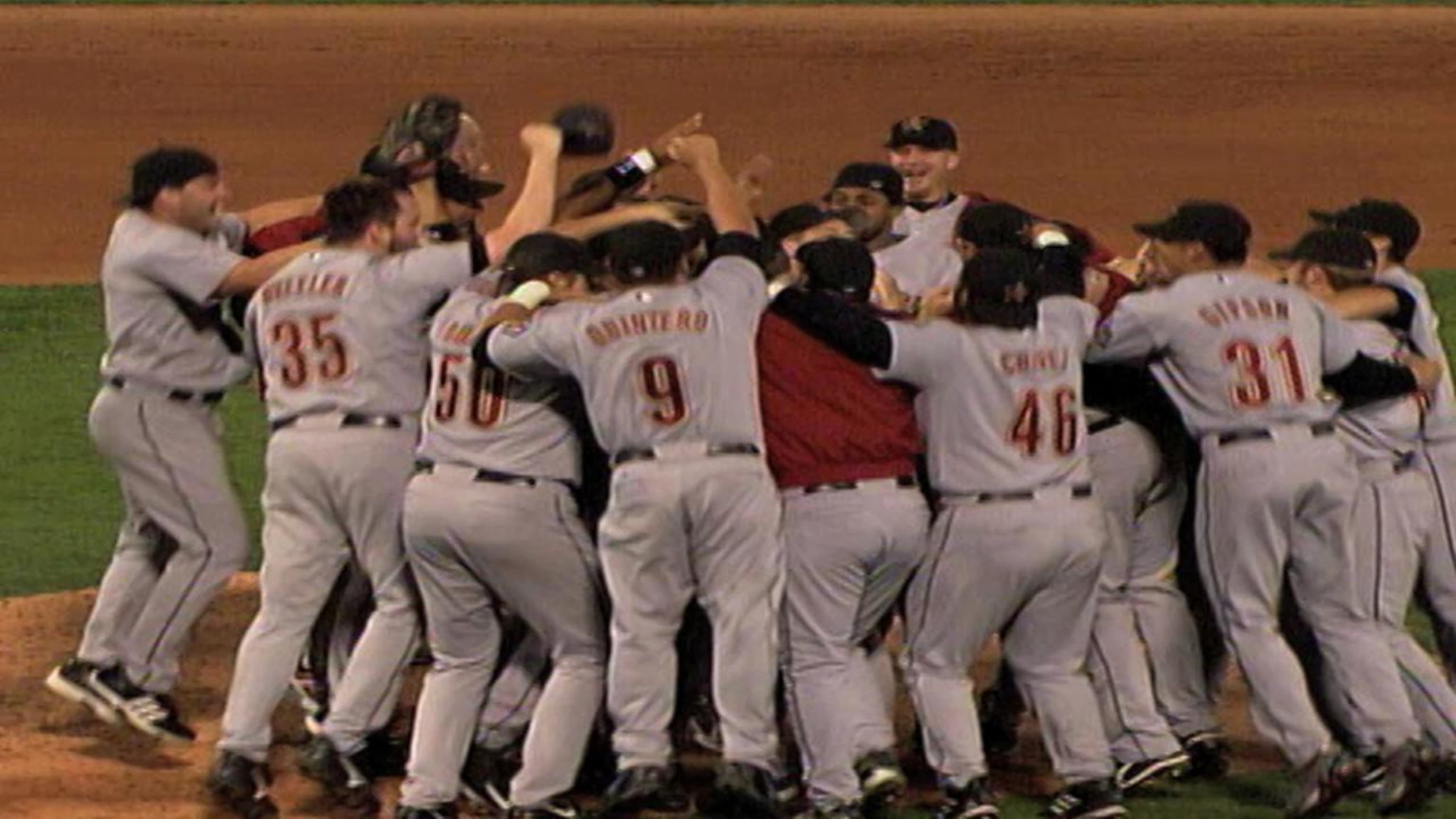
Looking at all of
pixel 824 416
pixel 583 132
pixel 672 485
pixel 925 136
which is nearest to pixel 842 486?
pixel 824 416

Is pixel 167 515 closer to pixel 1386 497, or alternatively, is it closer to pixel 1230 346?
pixel 1230 346

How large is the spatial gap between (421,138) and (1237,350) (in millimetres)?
2585

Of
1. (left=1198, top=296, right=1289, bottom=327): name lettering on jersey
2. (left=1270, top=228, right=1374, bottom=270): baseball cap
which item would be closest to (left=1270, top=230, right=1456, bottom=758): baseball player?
(left=1270, top=228, right=1374, bottom=270): baseball cap

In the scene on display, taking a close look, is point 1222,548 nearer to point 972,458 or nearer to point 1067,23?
point 972,458

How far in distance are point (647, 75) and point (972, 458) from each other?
19.9 m

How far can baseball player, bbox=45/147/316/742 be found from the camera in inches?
398

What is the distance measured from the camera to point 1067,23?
32.0m

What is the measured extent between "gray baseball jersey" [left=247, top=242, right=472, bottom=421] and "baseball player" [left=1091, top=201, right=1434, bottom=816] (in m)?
1.95

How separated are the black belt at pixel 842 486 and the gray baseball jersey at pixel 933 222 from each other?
81.0 inches

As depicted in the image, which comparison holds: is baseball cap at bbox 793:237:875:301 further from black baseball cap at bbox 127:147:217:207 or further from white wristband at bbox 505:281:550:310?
black baseball cap at bbox 127:147:217:207

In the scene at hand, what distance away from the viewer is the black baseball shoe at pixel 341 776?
30.2ft

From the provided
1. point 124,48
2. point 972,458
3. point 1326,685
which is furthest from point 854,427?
point 124,48

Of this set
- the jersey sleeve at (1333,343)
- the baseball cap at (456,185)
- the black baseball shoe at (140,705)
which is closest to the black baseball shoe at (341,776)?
the black baseball shoe at (140,705)

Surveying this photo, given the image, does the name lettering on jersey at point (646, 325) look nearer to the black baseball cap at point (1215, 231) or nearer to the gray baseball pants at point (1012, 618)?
the gray baseball pants at point (1012, 618)
